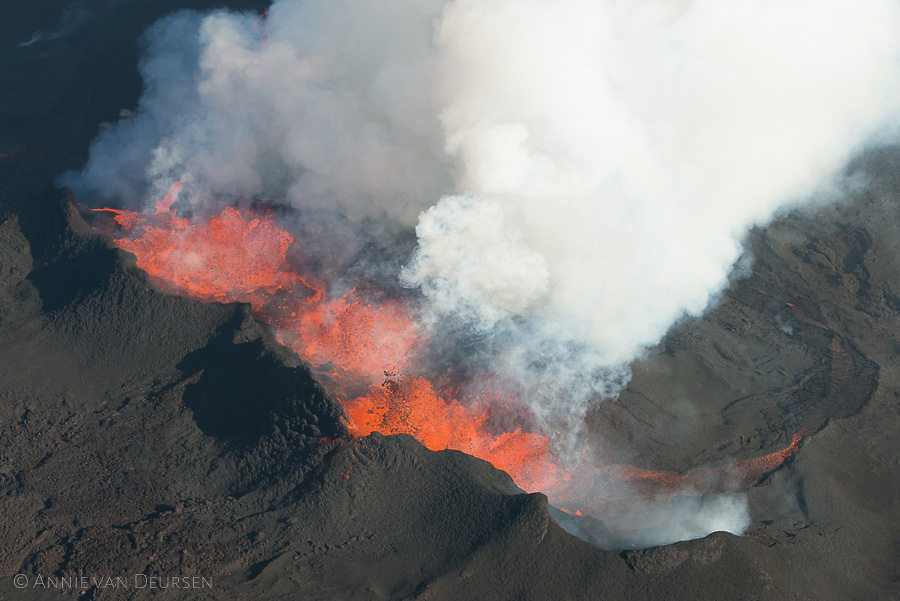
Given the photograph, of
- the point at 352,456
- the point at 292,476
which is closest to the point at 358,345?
the point at 352,456

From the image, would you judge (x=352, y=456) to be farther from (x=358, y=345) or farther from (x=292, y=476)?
(x=358, y=345)

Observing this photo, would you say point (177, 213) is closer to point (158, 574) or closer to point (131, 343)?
point (131, 343)


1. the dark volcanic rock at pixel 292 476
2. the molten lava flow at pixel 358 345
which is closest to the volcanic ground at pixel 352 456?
the dark volcanic rock at pixel 292 476

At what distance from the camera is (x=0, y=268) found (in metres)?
23.5

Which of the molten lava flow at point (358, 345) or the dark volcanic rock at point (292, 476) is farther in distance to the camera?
the molten lava flow at point (358, 345)

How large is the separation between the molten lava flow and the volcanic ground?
3.50 ft

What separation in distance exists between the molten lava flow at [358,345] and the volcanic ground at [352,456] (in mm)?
1066

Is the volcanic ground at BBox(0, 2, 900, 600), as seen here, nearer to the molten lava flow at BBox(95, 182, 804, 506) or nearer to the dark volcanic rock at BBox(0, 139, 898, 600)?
the dark volcanic rock at BBox(0, 139, 898, 600)

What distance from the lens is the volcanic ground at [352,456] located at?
15.5 metres

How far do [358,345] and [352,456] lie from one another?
19.5 ft

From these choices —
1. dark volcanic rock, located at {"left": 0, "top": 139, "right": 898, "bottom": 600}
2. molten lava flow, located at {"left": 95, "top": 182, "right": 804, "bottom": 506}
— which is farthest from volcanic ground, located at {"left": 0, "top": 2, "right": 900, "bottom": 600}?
molten lava flow, located at {"left": 95, "top": 182, "right": 804, "bottom": 506}

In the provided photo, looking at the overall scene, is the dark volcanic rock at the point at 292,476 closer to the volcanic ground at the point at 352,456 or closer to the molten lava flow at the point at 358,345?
the volcanic ground at the point at 352,456

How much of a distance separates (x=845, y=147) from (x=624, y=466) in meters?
23.2

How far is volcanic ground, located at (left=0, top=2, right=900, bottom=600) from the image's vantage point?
1546cm
